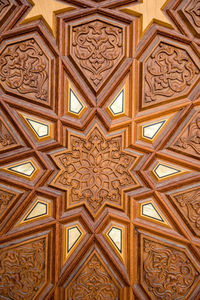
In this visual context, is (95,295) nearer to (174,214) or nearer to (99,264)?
(99,264)

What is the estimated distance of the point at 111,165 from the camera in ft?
10.7

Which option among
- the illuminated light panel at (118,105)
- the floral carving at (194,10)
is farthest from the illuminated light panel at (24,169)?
the floral carving at (194,10)

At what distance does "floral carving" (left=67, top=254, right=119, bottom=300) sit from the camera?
3.34 meters

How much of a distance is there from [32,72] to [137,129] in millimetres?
1020

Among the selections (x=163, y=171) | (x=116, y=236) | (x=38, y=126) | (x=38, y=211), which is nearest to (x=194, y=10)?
(x=163, y=171)

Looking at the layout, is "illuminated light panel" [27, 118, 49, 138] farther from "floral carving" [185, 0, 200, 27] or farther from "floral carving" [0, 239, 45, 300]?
"floral carving" [185, 0, 200, 27]

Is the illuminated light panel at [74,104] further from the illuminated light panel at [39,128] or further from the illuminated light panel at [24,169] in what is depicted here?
the illuminated light panel at [24,169]

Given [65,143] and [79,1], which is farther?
[65,143]

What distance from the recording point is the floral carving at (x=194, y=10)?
295 centimetres

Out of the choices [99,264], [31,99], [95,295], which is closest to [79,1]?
[31,99]

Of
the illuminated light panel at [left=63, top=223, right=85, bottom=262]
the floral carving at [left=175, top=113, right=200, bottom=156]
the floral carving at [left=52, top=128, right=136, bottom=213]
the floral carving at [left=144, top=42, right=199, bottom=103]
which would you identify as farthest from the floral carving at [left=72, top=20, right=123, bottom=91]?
the illuminated light panel at [left=63, top=223, right=85, bottom=262]

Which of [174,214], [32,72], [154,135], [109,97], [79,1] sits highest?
[79,1]

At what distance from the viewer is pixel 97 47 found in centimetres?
306

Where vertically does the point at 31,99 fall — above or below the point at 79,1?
below
